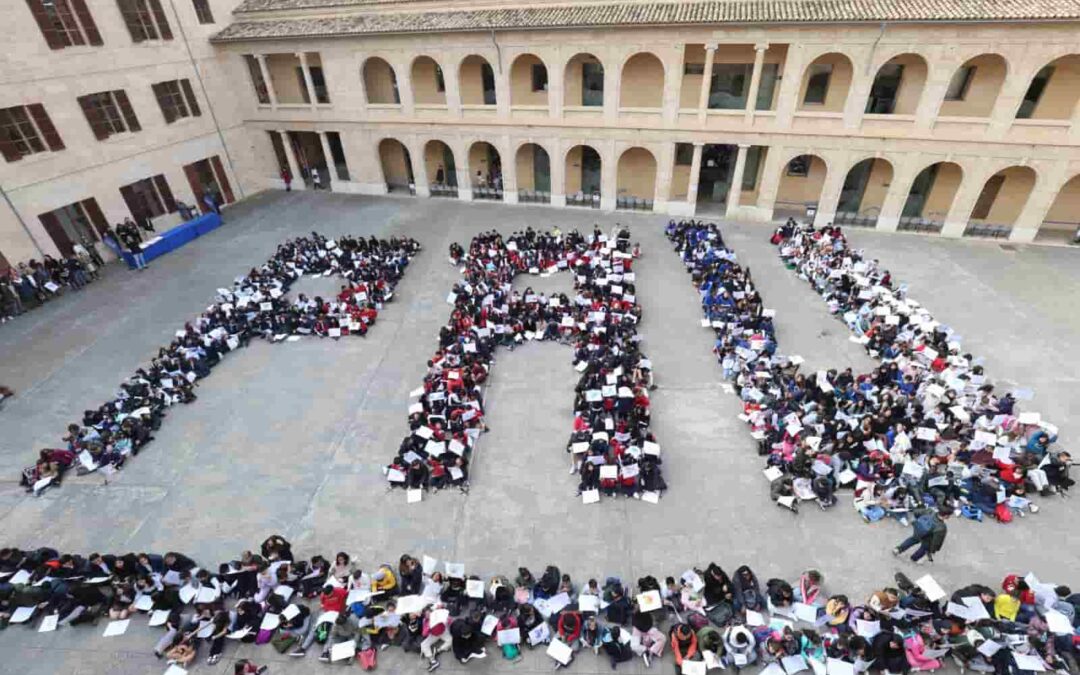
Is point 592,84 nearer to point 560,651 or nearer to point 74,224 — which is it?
point 74,224

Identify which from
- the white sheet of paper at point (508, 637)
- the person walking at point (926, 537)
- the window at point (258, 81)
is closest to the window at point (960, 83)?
the person walking at point (926, 537)

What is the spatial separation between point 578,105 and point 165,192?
76.7 ft

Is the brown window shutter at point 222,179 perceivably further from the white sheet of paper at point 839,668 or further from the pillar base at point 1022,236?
the pillar base at point 1022,236

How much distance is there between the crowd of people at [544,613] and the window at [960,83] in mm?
24015

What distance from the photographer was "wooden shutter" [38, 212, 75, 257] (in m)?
24.4

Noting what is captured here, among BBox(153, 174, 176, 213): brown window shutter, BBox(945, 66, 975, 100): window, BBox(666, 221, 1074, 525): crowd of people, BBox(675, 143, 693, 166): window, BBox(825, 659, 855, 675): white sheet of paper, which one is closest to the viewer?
BBox(825, 659, 855, 675): white sheet of paper

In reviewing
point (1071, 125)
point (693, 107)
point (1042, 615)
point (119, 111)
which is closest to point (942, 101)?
point (1071, 125)

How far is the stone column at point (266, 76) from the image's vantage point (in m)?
31.8

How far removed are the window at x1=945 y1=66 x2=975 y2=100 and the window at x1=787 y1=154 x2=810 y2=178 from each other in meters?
6.33

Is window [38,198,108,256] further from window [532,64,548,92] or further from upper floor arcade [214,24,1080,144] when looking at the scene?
window [532,64,548,92]

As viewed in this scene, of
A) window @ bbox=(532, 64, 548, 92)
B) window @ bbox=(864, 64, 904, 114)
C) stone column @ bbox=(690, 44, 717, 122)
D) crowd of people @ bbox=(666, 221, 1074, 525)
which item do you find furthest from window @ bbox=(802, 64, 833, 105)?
window @ bbox=(532, 64, 548, 92)

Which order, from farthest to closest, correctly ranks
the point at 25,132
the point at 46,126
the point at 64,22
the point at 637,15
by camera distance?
the point at 637,15 → the point at 64,22 → the point at 46,126 → the point at 25,132

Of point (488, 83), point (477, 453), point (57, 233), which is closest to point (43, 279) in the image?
point (57, 233)

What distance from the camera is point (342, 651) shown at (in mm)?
10383
